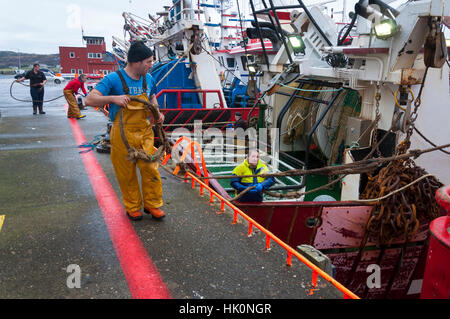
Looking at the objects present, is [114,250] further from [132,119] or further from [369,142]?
[369,142]

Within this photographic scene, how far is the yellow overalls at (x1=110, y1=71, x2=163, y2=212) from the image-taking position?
3.24 meters

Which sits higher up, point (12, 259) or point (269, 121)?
point (269, 121)

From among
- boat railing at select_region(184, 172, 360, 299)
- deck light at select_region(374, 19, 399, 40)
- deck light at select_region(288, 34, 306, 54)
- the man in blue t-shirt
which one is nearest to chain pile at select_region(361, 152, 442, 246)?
deck light at select_region(374, 19, 399, 40)

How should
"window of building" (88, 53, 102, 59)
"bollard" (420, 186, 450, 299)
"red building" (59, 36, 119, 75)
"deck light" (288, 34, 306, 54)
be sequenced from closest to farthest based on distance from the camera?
"bollard" (420, 186, 450, 299), "deck light" (288, 34, 306, 54), "red building" (59, 36, 119, 75), "window of building" (88, 53, 102, 59)

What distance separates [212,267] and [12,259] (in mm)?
1673

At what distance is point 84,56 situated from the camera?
54875 millimetres

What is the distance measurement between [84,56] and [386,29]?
58.3 m

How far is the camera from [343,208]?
4324 millimetres

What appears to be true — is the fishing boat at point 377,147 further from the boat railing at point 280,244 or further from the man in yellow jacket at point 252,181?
the boat railing at point 280,244

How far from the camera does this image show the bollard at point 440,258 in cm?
245

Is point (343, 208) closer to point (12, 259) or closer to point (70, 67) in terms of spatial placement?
point (12, 259)

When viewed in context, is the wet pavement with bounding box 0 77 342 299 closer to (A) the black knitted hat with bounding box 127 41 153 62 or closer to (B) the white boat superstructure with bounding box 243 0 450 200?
(A) the black knitted hat with bounding box 127 41 153 62

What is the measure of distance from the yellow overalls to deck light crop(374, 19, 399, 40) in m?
3.07
